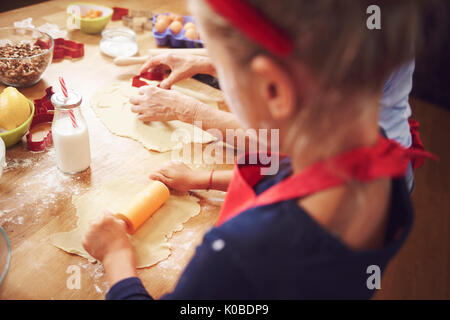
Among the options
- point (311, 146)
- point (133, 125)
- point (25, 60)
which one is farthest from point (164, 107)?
point (311, 146)

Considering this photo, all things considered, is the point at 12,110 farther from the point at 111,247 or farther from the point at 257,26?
the point at 257,26

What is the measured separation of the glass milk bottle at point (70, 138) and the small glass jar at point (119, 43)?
614 millimetres

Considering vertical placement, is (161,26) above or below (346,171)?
below

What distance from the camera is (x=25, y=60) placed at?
116 centimetres

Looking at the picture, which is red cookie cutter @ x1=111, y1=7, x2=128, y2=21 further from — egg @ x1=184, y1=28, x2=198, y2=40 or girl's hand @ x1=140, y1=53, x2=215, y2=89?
girl's hand @ x1=140, y1=53, x2=215, y2=89

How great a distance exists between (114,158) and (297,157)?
65 cm

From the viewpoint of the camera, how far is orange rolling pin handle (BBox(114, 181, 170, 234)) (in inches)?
32.5

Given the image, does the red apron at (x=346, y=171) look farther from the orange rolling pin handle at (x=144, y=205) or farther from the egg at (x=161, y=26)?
the egg at (x=161, y=26)

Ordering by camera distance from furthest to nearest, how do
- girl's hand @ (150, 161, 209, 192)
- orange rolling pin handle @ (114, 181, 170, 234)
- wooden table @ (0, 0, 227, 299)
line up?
girl's hand @ (150, 161, 209, 192), orange rolling pin handle @ (114, 181, 170, 234), wooden table @ (0, 0, 227, 299)

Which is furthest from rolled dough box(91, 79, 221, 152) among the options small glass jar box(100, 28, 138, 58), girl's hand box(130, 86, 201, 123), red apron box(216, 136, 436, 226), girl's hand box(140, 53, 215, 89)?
red apron box(216, 136, 436, 226)

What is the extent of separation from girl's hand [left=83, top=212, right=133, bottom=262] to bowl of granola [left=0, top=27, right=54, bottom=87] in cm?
68

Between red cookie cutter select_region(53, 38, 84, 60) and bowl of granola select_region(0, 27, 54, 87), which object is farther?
red cookie cutter select_region(53, 38, 84, 60)

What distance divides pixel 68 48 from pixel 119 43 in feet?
0.67
